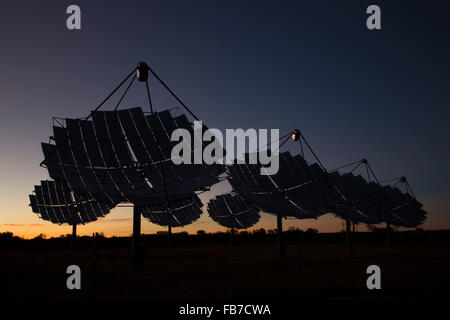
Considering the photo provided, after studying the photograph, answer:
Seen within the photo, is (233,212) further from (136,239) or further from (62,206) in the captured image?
(136,239)

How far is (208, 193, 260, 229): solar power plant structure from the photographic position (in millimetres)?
72438

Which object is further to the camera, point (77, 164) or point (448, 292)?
point (77, 164)

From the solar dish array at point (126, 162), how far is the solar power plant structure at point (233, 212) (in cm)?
4273

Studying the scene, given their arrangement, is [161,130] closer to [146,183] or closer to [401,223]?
[146,183]

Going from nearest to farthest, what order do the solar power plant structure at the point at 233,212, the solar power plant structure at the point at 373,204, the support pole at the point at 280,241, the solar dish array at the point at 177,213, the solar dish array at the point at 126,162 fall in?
1. the solar dish array at the point at 126,162
2. the support pole at the point at 280,241
3. the solar power plant structure at the point at 373,204
4. the solar dish array at the point at 177,213
5. the solar power plant structure at the point at 233,212

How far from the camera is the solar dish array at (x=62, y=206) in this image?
58.3 m

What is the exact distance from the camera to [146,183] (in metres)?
28.5

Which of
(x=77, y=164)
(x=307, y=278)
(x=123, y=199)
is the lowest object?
(x=307, y=278)

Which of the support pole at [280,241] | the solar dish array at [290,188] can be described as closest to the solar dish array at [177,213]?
the support pole at [280,241]

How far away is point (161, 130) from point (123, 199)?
20.5ft

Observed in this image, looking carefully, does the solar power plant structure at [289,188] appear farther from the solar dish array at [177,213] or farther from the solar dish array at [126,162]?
the solar dish array at [177,213]

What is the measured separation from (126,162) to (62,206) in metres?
36.1
